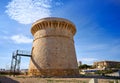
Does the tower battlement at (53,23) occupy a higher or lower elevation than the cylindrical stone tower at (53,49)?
higher

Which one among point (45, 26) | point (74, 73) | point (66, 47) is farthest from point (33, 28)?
point (74, 73)

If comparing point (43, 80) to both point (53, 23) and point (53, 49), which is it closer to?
point (53, 49)

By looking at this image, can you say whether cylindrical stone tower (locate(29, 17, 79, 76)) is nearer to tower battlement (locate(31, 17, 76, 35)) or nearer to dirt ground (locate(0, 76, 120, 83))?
tower battlement (locate(31, 17, 76, 35))

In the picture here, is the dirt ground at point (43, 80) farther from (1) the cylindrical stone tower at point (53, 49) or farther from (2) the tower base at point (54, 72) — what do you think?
(1) the cylindrical stone tower at point (53, 49)

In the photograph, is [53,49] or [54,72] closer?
[54,72]

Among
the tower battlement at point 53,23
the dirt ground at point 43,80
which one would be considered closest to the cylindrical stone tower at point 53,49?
the tower battlement at point 53,23

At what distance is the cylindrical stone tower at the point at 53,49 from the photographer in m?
17.2

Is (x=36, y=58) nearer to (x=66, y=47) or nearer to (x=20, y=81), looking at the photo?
(x=66, y=47)

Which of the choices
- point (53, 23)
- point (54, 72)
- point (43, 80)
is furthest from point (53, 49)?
point (43, 80)

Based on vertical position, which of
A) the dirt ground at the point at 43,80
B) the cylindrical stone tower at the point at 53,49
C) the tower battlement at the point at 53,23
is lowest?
the dirt ground at the point at 43,80

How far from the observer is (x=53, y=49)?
18.0 meters

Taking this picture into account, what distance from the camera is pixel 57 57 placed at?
1756cm

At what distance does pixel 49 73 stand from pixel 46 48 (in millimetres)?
3448

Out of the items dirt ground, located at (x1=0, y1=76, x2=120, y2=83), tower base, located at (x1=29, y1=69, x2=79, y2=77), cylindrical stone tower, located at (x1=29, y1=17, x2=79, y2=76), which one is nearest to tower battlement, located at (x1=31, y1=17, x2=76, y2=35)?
cylindrical stone tower, located at (x1=29, y1=17, x2=79, y2=76)
